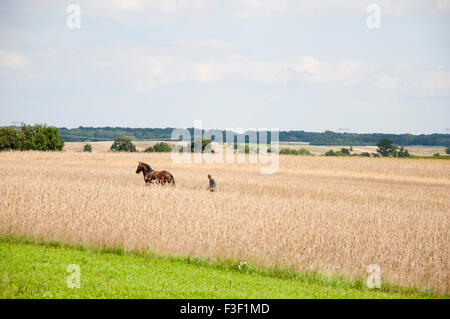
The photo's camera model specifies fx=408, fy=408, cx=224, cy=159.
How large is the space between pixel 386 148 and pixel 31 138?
99.1 metres

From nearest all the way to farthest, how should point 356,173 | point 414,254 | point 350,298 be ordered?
point 350,298, point 414,254, point 356,173

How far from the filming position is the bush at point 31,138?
80.5 meters

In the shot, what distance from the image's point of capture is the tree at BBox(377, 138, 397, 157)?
12456 centimetres

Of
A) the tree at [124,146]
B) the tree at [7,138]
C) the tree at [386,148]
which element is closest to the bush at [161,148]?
the tree at [124,146]

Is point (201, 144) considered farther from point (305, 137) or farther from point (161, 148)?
point (305, 137)

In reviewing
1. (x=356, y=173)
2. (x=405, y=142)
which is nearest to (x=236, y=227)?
(x=356, y=173)

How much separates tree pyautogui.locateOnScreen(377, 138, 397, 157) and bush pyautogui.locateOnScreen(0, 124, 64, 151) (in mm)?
91574

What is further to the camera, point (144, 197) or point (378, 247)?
point (144, 197)

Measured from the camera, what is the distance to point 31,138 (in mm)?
83562

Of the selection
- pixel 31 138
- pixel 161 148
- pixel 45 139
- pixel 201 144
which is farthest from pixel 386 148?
pixel 31 138

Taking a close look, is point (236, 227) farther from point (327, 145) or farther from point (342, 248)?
point (327, 145)

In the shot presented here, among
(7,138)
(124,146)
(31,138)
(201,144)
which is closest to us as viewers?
(7,138)

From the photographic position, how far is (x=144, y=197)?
627 inches
